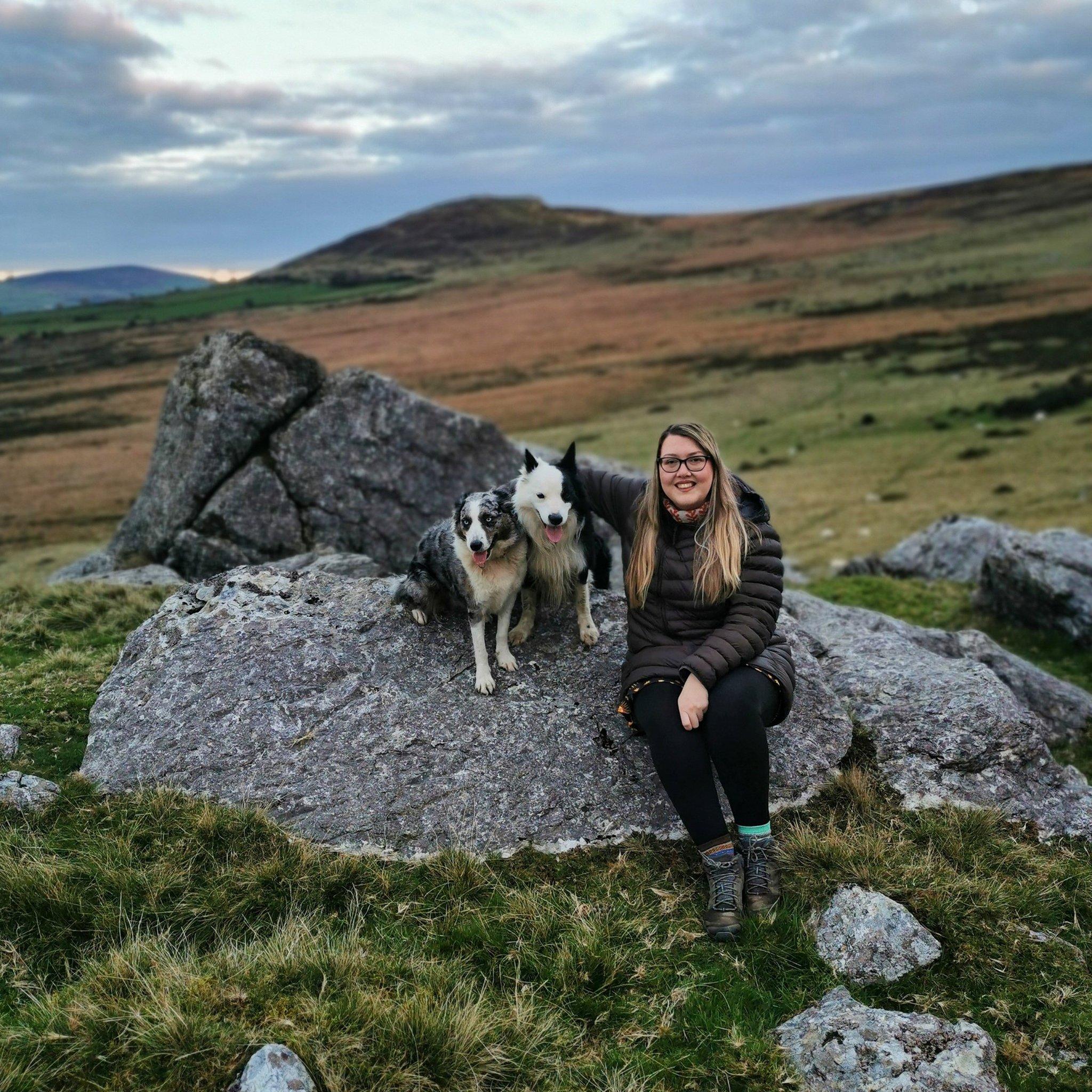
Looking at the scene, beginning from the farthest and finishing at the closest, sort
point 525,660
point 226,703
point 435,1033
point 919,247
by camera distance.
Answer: point 919,247
point 525,660
point 226,703
point 435,1033

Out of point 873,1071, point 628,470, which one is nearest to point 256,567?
point 873,1071

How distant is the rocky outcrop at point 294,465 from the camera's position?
14.2 m

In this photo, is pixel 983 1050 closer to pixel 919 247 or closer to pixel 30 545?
pixel 30 545

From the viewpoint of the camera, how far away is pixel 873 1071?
473 centimetres

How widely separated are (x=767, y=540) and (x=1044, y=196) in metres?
175

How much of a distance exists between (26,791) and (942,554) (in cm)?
1760

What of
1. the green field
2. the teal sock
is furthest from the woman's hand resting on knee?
the green field

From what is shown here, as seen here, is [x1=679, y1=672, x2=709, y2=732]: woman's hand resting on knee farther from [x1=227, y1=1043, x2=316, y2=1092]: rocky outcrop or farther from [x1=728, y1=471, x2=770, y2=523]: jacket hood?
[x1=227, y1=1043, x2=316, y2=1092]: rocky outcrop

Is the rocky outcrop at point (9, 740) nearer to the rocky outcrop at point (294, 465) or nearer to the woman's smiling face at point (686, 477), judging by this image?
the rocky outcrop at point (294, 465)

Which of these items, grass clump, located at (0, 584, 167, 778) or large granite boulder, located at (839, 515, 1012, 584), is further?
large granite boulder, located at (839, 515, 1012, 584)

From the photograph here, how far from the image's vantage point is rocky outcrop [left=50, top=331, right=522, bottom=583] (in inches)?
559

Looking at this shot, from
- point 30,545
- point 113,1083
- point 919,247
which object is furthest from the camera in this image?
point 919,247

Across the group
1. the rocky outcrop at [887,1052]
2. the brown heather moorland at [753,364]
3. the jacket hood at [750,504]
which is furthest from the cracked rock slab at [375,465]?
the brown heather moorland at [753,364]

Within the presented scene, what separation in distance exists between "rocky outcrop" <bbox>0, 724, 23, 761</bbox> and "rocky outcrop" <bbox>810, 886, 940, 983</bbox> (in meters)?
6.81
